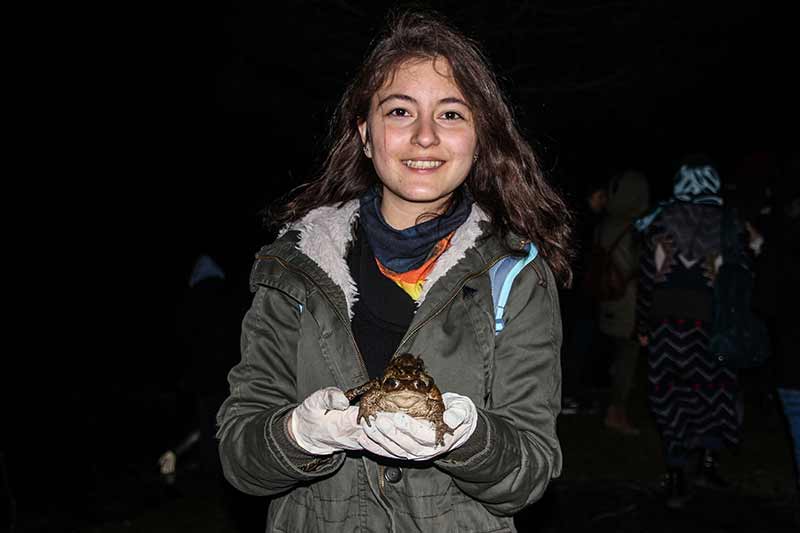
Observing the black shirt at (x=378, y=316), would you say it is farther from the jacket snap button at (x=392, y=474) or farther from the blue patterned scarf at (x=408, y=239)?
the jacket snap button at (x=392, y=474)

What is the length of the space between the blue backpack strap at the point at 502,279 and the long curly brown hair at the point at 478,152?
13 cm

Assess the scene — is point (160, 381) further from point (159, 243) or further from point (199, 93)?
point (199, 93)

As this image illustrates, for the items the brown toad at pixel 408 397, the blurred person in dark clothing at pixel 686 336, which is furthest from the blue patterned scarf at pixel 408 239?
the blurred person in dark clothing at pixel 686 336

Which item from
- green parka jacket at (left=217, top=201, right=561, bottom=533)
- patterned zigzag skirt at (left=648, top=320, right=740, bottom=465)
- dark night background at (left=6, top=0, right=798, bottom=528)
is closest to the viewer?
green parka jacket at (left=217, top=201, right=561, bottom=533)

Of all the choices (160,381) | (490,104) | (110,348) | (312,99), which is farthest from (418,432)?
(110,348)

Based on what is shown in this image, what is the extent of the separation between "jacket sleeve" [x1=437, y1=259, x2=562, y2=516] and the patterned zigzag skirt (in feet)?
14.7

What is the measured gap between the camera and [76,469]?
793 cm

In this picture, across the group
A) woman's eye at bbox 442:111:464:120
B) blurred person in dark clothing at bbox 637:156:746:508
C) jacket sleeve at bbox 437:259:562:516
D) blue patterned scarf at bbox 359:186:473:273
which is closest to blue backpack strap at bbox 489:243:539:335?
jacket sleeve at bbox 437:259:562:516

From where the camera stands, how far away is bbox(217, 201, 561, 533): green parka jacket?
236 cm

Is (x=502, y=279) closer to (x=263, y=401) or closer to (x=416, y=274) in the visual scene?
(x=416, y=274)

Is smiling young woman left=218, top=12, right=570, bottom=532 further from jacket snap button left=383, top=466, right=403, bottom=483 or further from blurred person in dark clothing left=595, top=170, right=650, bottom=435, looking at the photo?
blurred person in dark clothing left=595, top=170, right=650, bottom=435

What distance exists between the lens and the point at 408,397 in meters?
2.13

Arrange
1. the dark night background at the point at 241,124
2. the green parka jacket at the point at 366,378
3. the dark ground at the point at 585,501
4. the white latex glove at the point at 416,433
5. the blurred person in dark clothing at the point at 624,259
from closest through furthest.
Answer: the white latex glove at the point at 416,433 < the green parka jacket at the point at 366,378 < the dark ground at the point at 585,501 < the dark night background at the point at 241,124 < the blurred person in dark clothing at the point at 624,259

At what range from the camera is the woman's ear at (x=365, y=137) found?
9.24 feet
